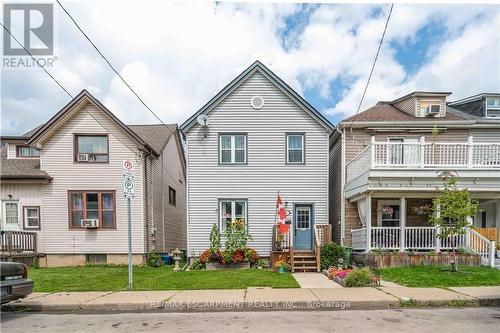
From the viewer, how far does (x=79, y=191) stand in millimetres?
13922

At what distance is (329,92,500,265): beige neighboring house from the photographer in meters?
11.9

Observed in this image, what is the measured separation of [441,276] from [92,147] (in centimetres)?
1411

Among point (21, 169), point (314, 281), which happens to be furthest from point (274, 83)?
point (21, 169)

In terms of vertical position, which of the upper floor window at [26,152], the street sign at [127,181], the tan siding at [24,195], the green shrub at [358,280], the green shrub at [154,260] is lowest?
the green shrub at [154,260]

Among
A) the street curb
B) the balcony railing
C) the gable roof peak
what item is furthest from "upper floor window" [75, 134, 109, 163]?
the balcony railing

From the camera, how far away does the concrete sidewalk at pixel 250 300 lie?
6797 millimetres

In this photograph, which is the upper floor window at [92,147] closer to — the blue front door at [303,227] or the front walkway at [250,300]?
the front walkway at [250,300]

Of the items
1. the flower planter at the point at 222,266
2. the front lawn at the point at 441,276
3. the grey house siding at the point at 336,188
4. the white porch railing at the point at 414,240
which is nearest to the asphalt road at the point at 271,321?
the front lawn at the point at 441,276

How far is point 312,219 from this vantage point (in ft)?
45.7

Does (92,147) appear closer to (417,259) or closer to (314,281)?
(314,281)

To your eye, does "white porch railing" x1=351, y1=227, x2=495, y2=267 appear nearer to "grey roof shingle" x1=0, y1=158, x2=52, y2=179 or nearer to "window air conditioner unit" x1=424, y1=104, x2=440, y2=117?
"window air conditioner unit" x1=424, y1=104, x2=440, y2=117

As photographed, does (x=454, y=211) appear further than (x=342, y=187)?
No

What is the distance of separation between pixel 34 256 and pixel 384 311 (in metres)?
13.7

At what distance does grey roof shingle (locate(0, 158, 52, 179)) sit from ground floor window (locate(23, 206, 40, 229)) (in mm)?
1449
